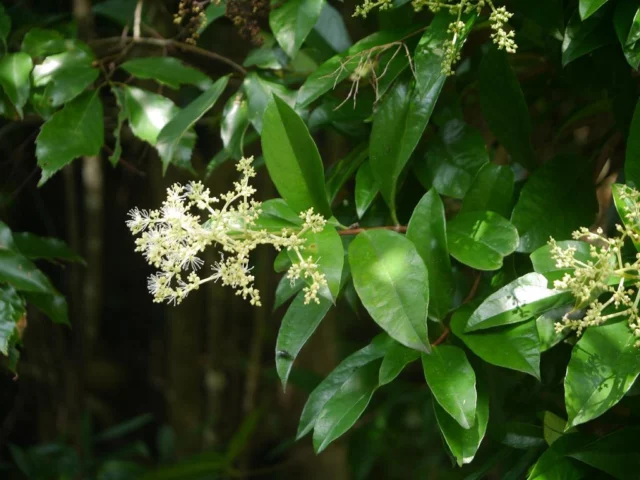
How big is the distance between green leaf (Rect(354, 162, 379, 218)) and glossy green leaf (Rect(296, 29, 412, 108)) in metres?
0.11

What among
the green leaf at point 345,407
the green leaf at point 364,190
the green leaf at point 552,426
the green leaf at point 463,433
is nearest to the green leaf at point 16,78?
the green leaf at point 364,190

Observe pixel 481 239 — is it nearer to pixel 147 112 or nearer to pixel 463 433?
pixel 463 433

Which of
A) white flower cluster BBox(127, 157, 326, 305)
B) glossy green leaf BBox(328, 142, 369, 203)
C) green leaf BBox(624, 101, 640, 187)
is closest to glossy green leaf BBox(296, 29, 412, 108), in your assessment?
glossy green leaf BBox(328, 142, 369, 203)

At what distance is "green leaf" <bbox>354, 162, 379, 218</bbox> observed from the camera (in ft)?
3.09

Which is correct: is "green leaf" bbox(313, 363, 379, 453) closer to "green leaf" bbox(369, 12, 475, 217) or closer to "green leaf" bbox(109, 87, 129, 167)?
"green leaf" bbox(369, 12, 475, 217)

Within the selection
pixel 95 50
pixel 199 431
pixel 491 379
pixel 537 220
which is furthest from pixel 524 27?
pixel 199 431

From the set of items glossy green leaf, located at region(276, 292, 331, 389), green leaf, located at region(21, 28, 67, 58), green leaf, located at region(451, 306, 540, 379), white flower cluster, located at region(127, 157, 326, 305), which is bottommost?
green leaf, located at region(451, 306, 540, 379)

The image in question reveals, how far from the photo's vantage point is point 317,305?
2.76ft

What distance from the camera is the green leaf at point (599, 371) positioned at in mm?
729

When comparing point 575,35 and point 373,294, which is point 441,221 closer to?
point 373,294

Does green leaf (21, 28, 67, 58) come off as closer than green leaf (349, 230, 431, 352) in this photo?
No

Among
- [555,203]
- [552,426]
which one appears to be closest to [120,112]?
[555,203]

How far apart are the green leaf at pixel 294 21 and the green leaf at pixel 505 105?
23 cm

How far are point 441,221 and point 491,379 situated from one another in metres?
0.28
